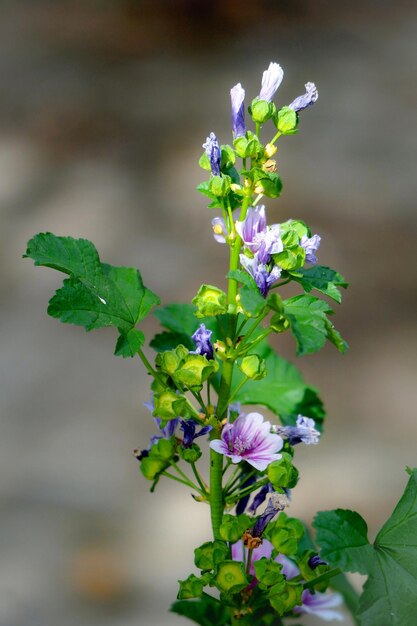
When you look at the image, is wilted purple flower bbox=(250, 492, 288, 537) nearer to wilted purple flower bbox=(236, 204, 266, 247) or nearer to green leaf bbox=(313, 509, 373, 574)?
green leaf bbox=(313, 509, 373, 574)

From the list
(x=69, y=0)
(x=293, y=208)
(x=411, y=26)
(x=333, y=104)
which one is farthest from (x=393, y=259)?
(x=69, y=0)

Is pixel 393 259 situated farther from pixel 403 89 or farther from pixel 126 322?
pixel 126 322

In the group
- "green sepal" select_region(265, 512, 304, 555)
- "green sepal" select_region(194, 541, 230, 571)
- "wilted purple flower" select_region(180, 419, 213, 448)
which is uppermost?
"wilted purple flower" select_region(180, 419, 213, 448)

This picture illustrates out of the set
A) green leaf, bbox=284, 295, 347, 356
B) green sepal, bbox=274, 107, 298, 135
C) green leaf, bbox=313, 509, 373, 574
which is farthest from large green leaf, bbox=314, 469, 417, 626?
green sepal, bbox=274, 107, 298, 135

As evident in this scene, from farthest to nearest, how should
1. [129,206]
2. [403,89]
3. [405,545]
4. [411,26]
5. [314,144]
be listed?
[411,26] < [403,89] < [314,144] < [129,206] < [405,545]

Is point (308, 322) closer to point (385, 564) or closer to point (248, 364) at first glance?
point (248, 364)

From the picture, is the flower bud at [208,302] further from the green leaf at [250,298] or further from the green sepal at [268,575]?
the green sepal at [268,575]
